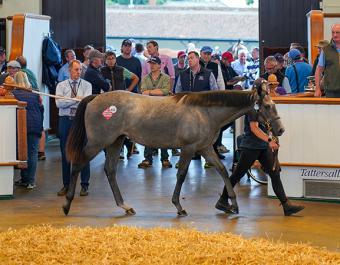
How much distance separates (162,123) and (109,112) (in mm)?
599

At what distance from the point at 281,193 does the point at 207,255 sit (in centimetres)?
294

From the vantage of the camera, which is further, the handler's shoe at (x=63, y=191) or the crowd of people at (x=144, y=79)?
the handler's shoe at (x=63, y=191)

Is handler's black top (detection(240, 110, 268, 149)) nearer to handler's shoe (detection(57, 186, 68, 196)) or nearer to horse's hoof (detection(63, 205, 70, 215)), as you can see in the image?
horse's hoof (detection(63, 205, 70, 215))

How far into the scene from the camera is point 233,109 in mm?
10805

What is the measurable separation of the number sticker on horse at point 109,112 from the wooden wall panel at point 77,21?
9.47 m

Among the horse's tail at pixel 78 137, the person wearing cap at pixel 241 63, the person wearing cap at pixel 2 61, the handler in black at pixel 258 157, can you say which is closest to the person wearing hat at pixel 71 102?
the horse's tail at pixel 78 137

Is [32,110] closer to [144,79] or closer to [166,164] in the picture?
[144,79]

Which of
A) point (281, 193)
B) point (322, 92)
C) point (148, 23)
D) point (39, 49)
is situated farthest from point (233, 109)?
point (148, 23)

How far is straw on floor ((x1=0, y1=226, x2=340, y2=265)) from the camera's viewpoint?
8.03 meters

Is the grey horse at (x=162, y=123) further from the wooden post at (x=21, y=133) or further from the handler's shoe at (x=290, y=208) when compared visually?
the wooden post at (x=21, y=133)

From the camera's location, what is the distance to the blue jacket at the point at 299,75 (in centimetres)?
1430

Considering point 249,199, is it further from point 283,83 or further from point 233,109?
point 283,83

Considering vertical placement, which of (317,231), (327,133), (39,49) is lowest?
(317,231)

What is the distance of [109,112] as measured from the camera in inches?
432
